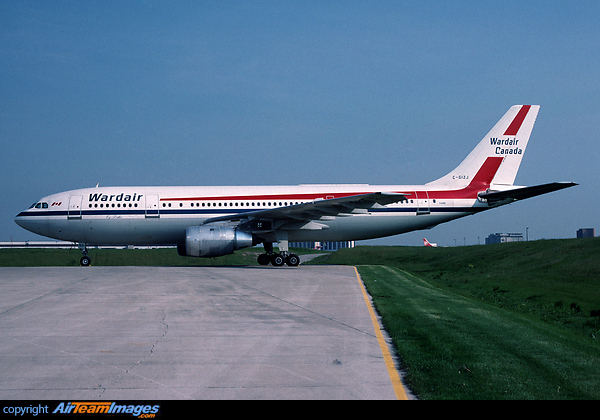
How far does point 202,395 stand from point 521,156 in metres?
30.2

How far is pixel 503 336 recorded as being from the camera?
948 cm

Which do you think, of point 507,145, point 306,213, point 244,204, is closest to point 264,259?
point 244,204

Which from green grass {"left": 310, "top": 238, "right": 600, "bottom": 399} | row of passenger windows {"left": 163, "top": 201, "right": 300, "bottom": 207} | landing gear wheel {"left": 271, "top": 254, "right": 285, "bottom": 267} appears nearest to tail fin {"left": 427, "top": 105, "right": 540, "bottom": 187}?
green grass {"left": 310, "top": 238, "right": 600, "bottom": 399}

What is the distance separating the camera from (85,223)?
93.8 ft

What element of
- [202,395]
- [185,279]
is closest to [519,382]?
[202,395]

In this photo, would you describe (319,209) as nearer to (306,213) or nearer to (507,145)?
(306,213)

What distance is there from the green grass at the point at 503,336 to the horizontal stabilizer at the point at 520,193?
4.10 m

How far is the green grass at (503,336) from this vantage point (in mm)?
6312

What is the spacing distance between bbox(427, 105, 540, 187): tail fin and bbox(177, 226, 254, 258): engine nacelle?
1271 cm
